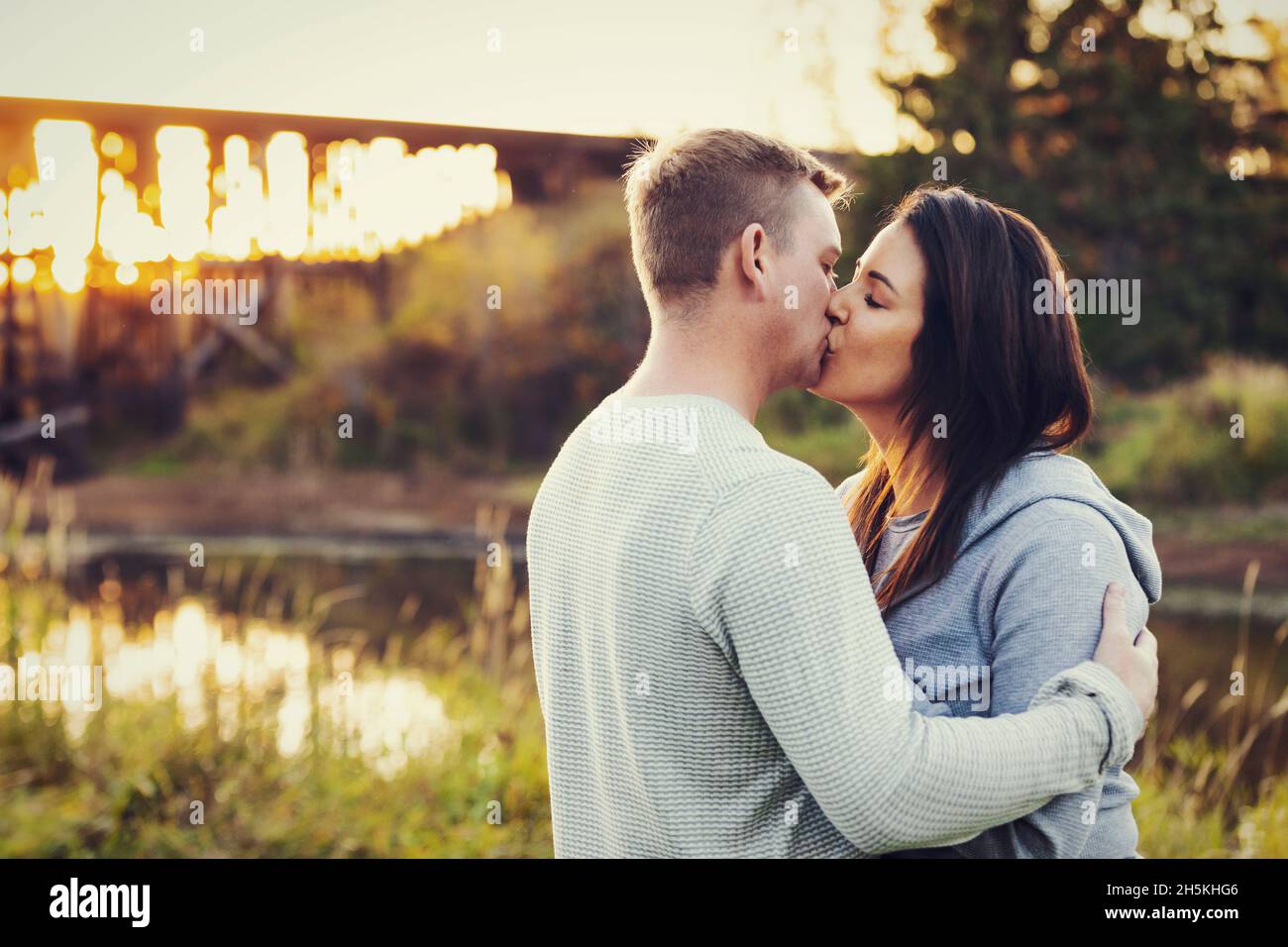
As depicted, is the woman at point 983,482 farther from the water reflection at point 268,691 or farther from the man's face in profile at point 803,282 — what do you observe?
the water reflection at point 268,691

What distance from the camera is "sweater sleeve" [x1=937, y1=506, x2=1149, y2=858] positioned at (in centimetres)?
156

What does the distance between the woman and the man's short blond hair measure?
0.33 meters

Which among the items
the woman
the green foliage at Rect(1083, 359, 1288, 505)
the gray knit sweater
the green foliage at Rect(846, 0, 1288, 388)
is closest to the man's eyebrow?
the woman

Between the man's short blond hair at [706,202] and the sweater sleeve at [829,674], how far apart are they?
39 cm

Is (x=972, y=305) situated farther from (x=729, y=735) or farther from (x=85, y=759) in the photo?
(x=85, y=759)

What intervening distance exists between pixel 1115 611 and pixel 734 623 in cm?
58

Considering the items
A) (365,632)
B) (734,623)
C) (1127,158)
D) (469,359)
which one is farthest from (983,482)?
(1127,158)

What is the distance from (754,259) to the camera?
1.59m

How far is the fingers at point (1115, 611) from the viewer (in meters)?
1.58

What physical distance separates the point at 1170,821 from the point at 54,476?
13.9 m

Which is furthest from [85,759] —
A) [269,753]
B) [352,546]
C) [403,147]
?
[403,147]

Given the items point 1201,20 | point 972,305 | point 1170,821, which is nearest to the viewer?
point 972,305

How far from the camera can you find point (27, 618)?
4.45 m

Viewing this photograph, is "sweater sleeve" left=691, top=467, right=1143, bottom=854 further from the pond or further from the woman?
the pond
